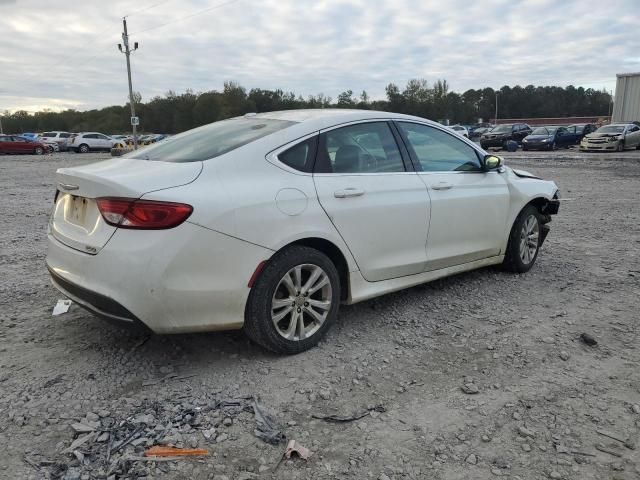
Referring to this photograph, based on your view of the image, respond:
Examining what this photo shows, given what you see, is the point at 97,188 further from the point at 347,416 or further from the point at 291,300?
the point at 347,416

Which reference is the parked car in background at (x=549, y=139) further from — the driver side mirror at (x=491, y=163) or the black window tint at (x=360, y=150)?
the black window tint at (x=360, y=150)

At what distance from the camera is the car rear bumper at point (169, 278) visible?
9.48ft

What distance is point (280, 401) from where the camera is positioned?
117 inches

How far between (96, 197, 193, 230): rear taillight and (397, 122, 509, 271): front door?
2.07m

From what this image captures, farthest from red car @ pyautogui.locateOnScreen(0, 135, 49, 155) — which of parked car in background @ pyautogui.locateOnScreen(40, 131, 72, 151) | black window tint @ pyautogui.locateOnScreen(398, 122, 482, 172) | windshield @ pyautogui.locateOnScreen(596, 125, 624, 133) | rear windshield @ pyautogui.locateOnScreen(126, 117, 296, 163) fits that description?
black window tint @ pyautogui.locateOnScreen(398, 122, 482, 172)

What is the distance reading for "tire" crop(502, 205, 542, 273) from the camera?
17.0ft

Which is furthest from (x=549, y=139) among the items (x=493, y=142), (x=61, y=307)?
(x=61, y=307)

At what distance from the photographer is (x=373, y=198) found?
12.4 feet

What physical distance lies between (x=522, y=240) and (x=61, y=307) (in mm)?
4224

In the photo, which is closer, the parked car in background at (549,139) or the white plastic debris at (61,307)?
the white plastic debris at (61,307)

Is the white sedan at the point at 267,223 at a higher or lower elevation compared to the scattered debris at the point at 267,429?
higher

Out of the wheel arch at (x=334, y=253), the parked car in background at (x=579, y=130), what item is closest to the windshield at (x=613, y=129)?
the parked car in background at (x=579, y=130)

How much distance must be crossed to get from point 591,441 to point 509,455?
440mm

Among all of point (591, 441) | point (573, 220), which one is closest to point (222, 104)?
point (573, 220)
